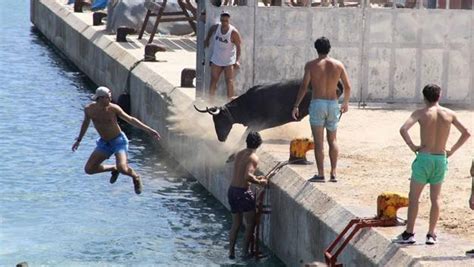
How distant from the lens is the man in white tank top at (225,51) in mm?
25172

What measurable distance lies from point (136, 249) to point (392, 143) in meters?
4.65

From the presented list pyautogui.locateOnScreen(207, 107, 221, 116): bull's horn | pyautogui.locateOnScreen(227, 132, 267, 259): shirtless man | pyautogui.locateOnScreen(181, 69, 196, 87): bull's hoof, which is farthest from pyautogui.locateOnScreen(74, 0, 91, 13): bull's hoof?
pyautogui.locateOnScreen(227, 132, 267, 259): shirtless man

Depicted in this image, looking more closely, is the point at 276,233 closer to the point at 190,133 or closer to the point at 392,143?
the point at 392,143

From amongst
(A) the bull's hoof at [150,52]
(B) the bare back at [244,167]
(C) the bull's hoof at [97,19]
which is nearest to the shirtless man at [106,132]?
(B) the bare back at [244,167]

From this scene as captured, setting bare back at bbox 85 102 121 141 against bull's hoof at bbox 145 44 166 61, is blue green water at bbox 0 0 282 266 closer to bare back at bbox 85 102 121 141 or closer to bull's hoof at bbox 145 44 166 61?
bare back at bbox 85 102 121 141

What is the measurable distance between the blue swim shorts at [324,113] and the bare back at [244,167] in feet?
3.73

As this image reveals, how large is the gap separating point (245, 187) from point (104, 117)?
2224 mm

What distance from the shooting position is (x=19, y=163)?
2889 centimetres

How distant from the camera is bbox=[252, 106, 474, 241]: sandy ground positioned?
1723 cm

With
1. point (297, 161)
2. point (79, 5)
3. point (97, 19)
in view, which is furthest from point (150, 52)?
point (79, 5)

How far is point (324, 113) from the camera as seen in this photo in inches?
734

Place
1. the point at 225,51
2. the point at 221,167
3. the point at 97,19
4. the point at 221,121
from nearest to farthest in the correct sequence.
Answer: the point at 221,121
the point at 221,167
the point at 225,51
the point at 97,19

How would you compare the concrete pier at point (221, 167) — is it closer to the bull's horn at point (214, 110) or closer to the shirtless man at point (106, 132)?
the bull's horn at point (214, 110)

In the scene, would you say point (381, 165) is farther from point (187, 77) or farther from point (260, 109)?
point (187, 77)
